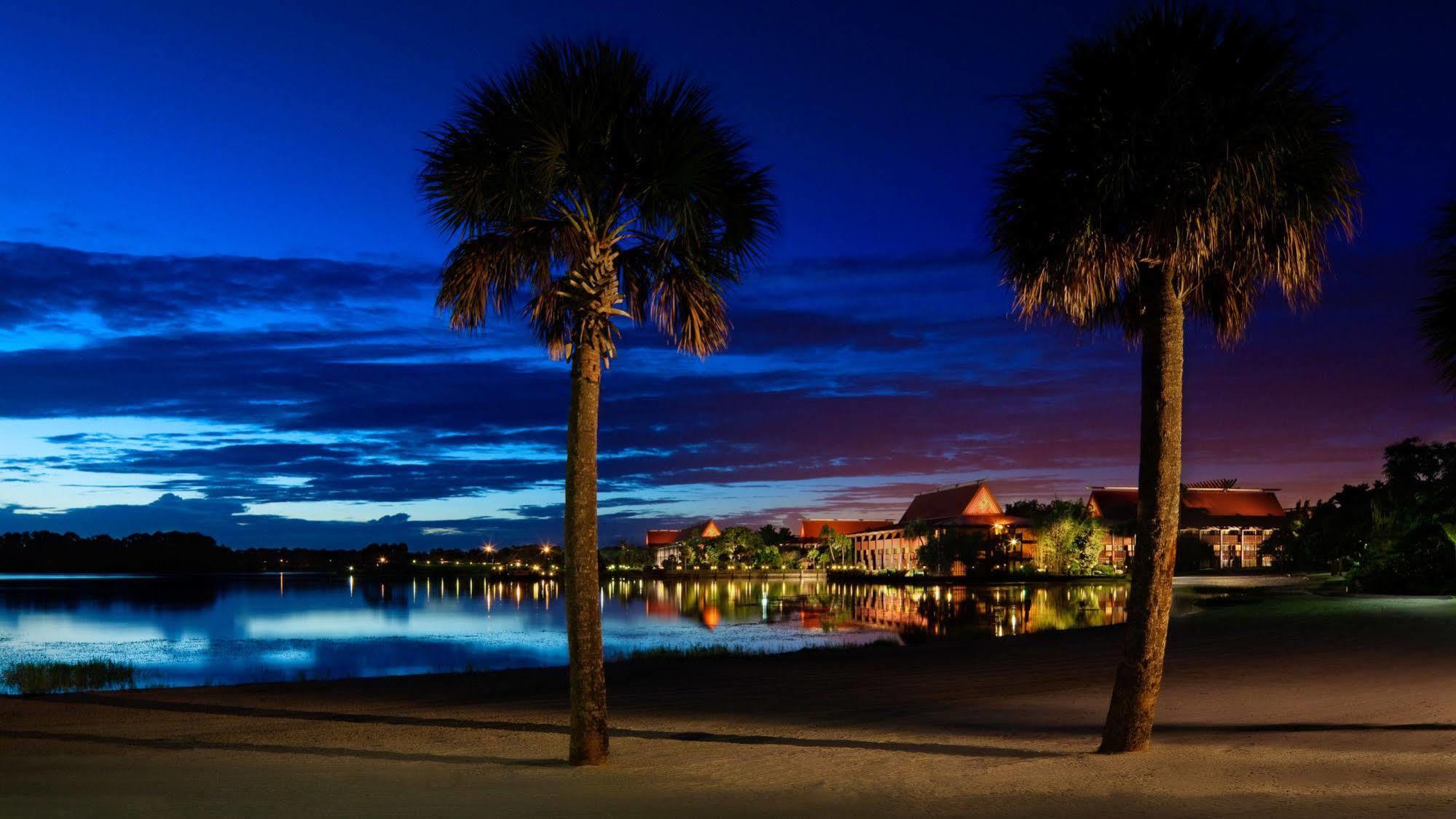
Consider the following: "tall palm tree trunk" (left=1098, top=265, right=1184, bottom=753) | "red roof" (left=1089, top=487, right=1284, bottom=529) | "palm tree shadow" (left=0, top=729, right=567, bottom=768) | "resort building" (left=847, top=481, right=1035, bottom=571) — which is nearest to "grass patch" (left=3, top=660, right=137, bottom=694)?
"palm tree shadow" (left=0, top=729, right=567, bottom=768)

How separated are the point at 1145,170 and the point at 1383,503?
46830 mm

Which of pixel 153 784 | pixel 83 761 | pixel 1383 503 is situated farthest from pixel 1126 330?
pixel 1383 503

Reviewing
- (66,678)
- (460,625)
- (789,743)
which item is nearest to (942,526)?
(460,625)

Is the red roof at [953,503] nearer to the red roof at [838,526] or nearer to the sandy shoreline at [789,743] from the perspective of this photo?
the red roof at [838,526]

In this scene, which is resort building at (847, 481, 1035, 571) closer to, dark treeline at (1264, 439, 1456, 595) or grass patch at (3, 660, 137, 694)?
dark treeline at (1264, 439, 1456, 595)

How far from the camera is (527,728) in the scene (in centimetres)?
1220

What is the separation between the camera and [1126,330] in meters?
11.7

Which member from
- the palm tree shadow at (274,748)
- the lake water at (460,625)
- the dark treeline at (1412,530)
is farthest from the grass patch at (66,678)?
the dark treeline at (1412,530)

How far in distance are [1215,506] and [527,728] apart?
134 meters

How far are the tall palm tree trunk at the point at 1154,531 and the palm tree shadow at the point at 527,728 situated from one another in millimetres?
822

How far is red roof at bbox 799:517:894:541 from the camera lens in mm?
167625

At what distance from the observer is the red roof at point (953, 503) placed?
400 feet

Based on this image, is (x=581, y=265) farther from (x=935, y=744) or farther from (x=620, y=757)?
(x=935, y=744)

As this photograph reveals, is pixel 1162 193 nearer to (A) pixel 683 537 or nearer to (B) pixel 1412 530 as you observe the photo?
(B) pixel 1412 530
